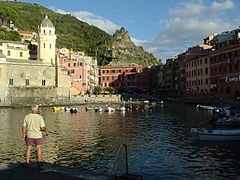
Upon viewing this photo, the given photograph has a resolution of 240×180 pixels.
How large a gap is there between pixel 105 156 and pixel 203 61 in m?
72.4

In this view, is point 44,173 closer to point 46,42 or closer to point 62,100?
point 62,100

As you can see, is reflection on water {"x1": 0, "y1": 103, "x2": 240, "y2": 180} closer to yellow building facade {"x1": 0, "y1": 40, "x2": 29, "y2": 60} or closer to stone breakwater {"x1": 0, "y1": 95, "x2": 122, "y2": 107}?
stone breakwater {"x1": 0, "y1": 95, "x2": 122, "y2": 107}

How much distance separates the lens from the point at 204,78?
277 ft

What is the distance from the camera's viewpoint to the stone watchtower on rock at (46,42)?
95081 mm

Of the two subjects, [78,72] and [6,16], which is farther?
[6,16]

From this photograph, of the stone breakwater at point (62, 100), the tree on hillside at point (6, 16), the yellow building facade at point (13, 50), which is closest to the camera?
the stone breakwater at point (62, 100)

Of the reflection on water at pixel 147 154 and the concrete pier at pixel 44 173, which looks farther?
the reflection on water at pixel 147 154

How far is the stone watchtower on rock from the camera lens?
9508 centimetres

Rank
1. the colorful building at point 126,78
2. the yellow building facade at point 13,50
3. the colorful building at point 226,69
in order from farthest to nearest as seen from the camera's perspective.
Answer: the colorful building at point 126,78
the yellow building facade at point 13,50
the colorful building at point 226,69

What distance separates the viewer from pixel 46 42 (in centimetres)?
9588

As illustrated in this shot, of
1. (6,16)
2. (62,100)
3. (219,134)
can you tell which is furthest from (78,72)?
(219,134)

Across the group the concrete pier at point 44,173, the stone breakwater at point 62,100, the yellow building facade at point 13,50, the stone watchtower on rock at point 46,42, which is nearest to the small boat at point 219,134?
the concrete pier at point 44,173

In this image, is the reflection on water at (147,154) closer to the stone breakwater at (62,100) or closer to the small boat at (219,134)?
the small boat at (219,134)

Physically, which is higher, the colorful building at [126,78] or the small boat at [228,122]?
the colorful building at [126,78]
